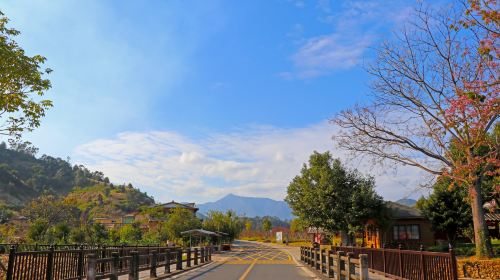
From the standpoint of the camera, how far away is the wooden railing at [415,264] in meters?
11.9

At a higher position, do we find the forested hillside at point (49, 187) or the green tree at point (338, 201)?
the forested hillside at point (49, 187)

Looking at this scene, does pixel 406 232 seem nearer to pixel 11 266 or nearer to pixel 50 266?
pixel 50 266

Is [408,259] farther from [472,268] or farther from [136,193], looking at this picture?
[136,193]

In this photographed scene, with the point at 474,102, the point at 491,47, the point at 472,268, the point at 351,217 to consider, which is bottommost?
the point at 472,268

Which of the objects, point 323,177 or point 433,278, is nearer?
point 433,278

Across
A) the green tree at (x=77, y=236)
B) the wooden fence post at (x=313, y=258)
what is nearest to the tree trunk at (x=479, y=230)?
the wooden fence post at (x=313, y=258)

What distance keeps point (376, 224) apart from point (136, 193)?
146393 mm

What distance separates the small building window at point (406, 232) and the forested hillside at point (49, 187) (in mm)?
97543

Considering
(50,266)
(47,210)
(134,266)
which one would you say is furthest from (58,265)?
(47,210)

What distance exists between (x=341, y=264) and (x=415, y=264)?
2405 millimetres

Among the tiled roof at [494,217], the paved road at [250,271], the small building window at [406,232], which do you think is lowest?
the paved road at [250,271]

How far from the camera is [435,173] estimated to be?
24.7 meters

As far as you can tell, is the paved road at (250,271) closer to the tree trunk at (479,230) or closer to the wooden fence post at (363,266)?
the wooden fence post at (363,266)

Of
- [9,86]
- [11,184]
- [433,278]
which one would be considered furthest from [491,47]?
[11,184]
